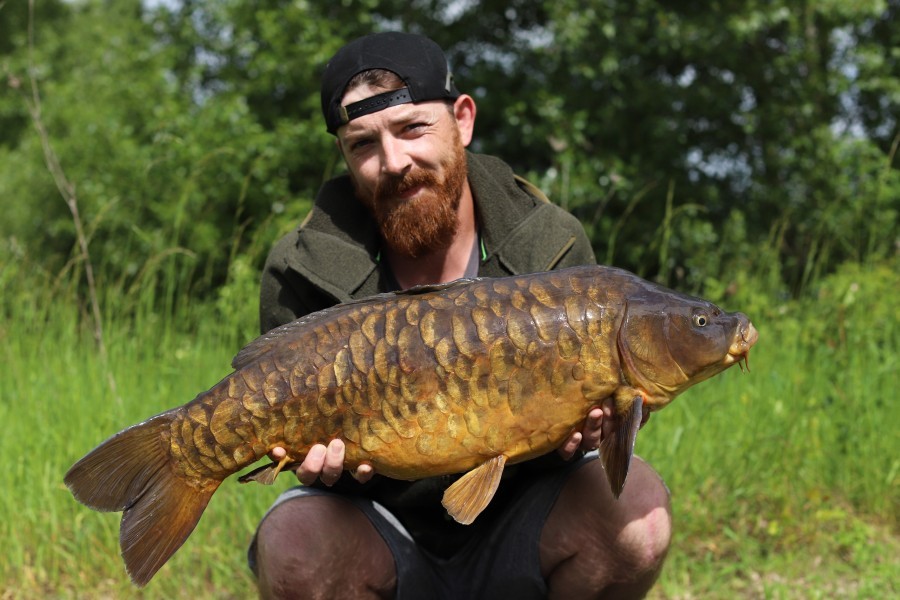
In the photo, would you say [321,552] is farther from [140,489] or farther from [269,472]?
[140,489]

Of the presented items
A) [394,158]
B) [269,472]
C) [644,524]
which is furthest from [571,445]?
[394,158]

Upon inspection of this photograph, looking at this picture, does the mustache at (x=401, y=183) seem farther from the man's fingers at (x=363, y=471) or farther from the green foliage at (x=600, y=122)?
the green foliage at (x=600, y=122)

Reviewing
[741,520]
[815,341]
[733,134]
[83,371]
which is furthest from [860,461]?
[733,134]

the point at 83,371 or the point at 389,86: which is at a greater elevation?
the point at 389,86

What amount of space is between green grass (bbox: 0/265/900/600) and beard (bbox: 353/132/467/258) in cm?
101

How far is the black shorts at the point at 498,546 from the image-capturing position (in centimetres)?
224

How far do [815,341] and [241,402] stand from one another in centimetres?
247

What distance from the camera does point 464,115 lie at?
252 cm

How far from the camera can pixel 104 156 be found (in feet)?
26.0

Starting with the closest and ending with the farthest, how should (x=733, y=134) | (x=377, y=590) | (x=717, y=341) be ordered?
1. (x=717, y=341)
2. (x=377, y=590)
3. (x=733, y=134)

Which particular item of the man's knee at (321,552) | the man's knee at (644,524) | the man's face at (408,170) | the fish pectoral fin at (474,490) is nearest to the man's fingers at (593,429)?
the fish pectoral fin at (474,490)

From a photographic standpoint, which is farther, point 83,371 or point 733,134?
point 733,134

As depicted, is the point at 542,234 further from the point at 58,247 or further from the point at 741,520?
the point at 58,247

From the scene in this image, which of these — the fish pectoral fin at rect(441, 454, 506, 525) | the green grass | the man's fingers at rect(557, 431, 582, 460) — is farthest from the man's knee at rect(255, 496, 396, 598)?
the green grass
